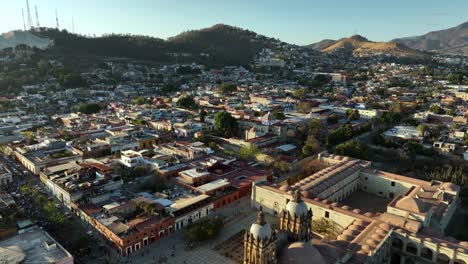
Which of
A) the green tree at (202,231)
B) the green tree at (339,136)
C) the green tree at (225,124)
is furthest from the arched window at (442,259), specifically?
the green tree at (225,124)

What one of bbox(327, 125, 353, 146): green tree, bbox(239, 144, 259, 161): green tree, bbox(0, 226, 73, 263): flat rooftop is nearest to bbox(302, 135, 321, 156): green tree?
bbox(327, 125, 353, 146): green tree

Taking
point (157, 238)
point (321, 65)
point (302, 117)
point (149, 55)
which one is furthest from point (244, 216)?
point (321, 65)

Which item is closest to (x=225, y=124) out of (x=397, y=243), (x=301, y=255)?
(x=397, y=243)

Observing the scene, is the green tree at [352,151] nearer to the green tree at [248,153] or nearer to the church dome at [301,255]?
the green tree at [248,153]

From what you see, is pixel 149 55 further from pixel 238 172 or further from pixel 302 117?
pixel 238 172

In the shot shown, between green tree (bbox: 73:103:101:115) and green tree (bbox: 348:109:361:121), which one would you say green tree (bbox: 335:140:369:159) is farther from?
green tree (bbox: 73:103:101:115)

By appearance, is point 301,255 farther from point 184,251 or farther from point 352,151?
point 352,151
